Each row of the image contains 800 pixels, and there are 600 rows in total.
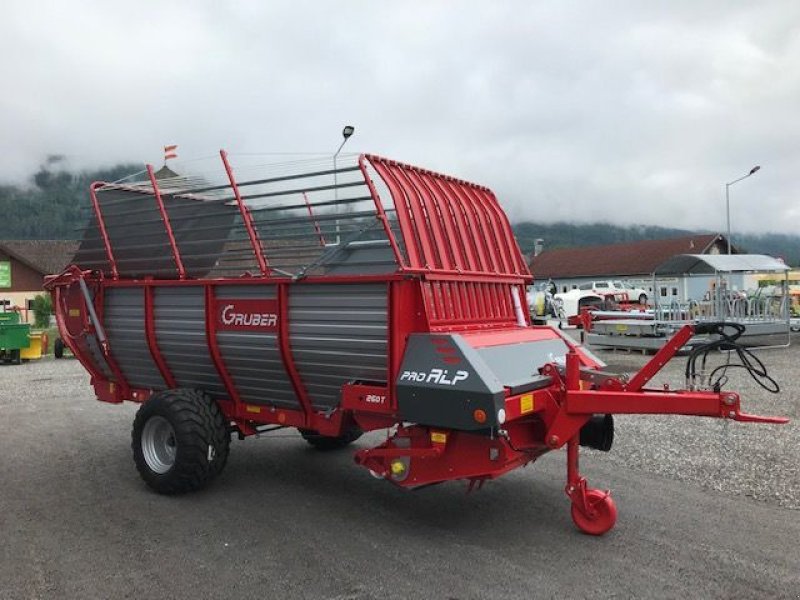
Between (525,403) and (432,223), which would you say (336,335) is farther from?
(525,403)

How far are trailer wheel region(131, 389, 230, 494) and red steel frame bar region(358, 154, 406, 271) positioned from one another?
221 cm

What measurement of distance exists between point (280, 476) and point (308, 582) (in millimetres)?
2441

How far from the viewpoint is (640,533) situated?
4.86m

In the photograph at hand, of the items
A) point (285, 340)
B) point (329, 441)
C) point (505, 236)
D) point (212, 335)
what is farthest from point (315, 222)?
point (329, 441)

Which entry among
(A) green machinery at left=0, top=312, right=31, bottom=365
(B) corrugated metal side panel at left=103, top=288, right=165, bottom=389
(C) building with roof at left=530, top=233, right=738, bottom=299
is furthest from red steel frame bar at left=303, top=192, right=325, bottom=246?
(C) building with roof at left=530, top=233, right=738, bottom=299

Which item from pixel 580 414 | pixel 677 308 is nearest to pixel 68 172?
pixel 677 308

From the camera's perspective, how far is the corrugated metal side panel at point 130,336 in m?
6.25

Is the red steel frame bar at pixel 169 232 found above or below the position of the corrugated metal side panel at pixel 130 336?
above

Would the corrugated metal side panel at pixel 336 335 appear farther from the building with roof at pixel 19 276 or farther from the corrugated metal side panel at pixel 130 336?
the building with roof at pixel 19 276

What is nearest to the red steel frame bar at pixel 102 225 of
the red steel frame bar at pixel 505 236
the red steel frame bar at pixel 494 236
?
the red steel frame bar at pixel 494 236

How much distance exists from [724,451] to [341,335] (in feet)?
14.4

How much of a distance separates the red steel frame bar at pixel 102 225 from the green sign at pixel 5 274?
50.0m

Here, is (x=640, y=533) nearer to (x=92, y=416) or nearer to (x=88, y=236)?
(x=88, y=236)

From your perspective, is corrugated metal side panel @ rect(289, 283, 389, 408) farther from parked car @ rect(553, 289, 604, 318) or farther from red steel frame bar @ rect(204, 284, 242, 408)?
parked car @ rect(553, 289, 604, 318)
